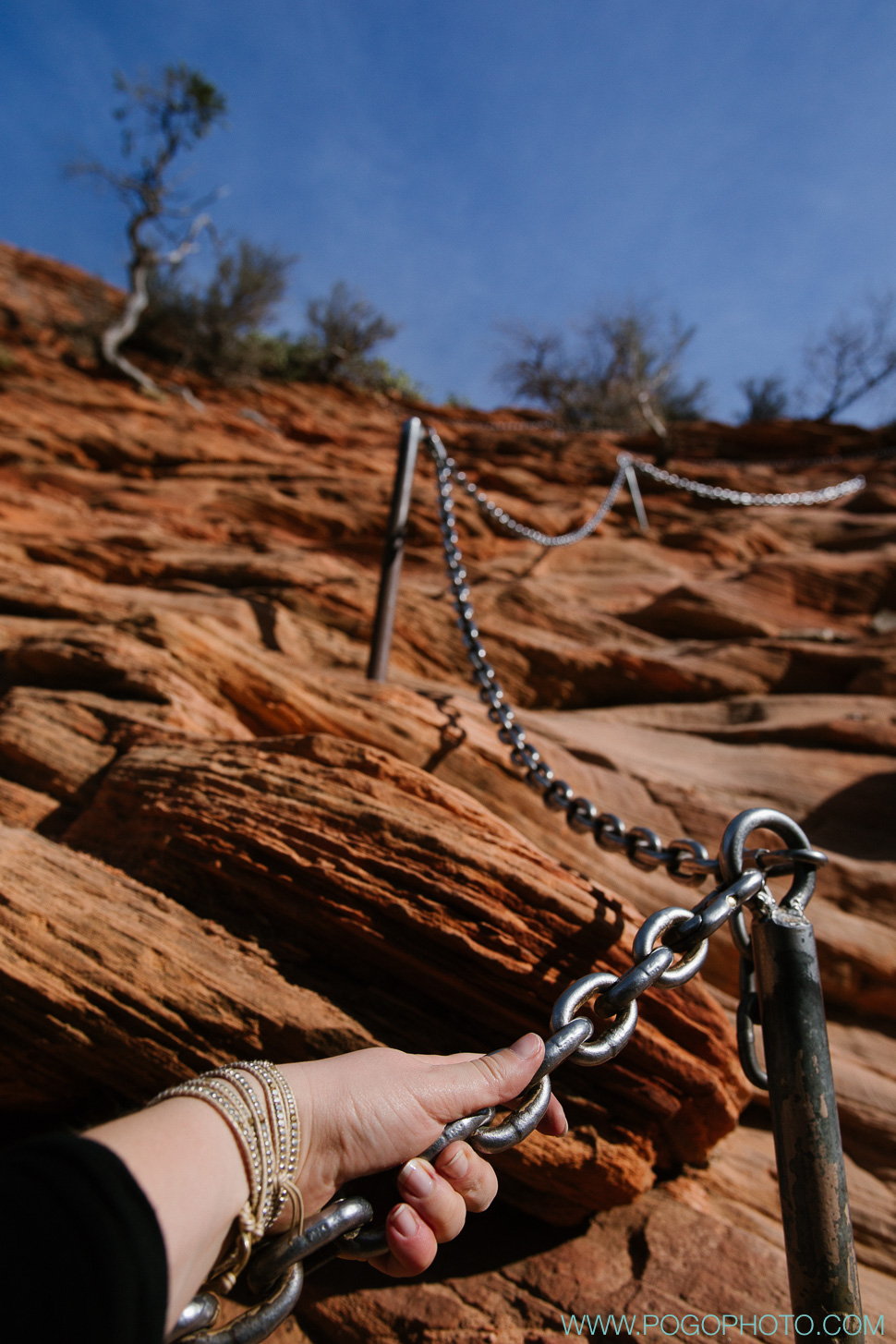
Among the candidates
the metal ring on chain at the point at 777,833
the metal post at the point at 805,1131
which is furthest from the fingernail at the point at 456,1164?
the metal ring on chain at the point at 777,833

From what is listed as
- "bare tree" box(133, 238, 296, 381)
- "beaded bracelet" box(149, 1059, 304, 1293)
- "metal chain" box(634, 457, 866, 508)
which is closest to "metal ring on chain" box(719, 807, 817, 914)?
"beaded bracelet" box(149, 1059, 304, 1293)

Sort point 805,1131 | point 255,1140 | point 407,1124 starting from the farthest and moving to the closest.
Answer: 1. point 805,1131
2. point 407,1124
3. point 255,1140

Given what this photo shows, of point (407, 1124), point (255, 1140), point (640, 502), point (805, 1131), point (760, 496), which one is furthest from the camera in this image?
point (640, 502)

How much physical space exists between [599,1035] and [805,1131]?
0.39 meters

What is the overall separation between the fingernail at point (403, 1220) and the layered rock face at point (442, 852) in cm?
78

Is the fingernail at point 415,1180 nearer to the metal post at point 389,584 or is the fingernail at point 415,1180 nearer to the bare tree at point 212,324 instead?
the metal post at point 389,584

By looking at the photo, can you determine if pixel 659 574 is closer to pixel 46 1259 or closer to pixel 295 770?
pixel 295 770

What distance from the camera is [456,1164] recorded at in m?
0.90

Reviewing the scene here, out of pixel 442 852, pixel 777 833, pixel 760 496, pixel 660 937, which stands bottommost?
pixel 442 852

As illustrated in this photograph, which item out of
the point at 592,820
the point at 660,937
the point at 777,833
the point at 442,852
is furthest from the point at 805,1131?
the point at 442,852

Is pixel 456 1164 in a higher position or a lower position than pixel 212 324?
lower

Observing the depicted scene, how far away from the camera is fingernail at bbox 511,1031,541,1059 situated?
3.09 feet

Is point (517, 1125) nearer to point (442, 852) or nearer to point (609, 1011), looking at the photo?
point (609, 1011)

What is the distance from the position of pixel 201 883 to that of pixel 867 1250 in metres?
2.00
